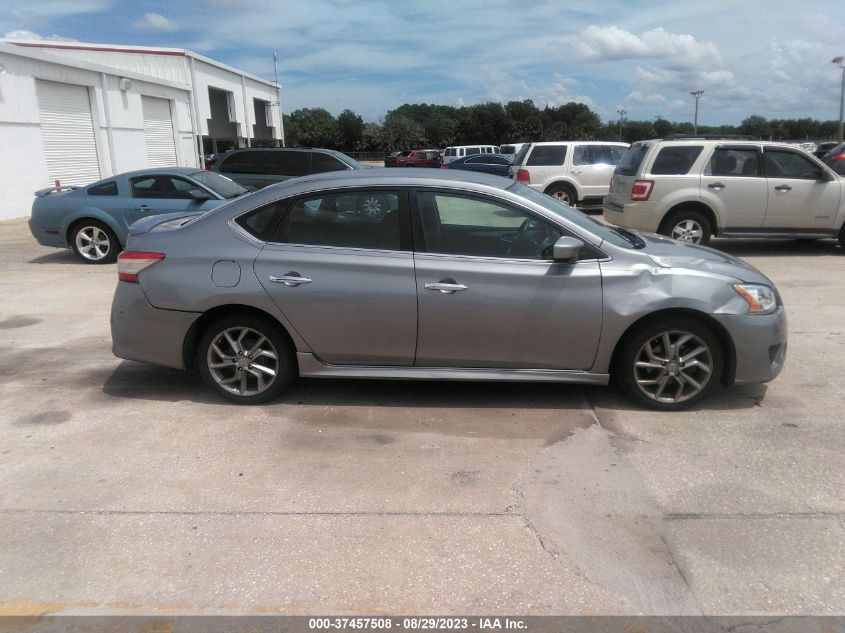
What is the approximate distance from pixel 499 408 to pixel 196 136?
3253 centimetres

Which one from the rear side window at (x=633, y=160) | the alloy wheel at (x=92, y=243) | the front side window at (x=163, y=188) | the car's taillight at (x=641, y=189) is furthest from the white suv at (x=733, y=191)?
the alloy wheel at (x=92, y=243)

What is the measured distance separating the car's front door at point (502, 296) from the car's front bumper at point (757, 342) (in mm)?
932

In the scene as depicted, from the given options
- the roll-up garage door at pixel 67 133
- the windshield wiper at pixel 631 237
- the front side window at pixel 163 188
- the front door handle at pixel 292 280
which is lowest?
the front door handle at pixel 292 280

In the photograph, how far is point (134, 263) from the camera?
4.82 metres

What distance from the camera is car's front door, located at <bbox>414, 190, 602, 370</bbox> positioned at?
14.6ft

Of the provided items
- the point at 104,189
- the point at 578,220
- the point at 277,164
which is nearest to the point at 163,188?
the point at 104,189

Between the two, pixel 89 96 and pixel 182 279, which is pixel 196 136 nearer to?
pixel 89 96

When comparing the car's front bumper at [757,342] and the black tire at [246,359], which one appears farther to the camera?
the black tire at [246,359]

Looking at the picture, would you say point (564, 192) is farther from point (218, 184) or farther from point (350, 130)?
point (350, 130)

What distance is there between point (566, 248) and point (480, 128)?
91.2 m

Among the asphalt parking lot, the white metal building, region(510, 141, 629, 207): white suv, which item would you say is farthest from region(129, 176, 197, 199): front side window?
the white metal building

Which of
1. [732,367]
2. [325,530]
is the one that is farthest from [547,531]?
[732,367]

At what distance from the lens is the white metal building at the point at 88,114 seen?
18859mm

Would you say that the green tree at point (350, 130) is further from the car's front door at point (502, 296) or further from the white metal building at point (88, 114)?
the car's front door at point (502, 296)
